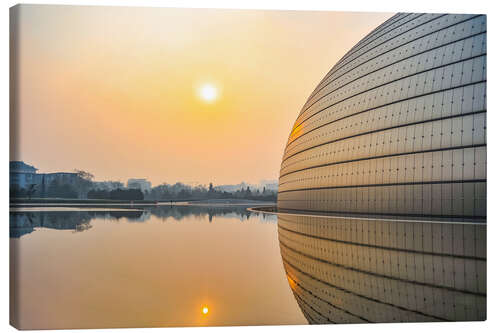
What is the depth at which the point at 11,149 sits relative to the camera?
654 centimetres

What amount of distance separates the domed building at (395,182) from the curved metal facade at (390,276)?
2 centimetres

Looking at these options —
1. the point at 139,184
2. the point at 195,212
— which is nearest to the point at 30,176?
the point at 139,184

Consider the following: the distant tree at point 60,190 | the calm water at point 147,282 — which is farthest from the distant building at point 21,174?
the distant tree at point 60,190

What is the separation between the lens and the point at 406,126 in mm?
14781

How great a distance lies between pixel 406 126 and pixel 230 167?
6.53m

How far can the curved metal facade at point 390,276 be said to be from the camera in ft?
16.6

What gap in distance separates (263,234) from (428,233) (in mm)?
3888

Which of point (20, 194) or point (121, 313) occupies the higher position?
point (20, 194)

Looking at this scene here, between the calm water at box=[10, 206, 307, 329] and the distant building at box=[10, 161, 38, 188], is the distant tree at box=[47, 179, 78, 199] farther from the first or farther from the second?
the distant building at box=[10, 161, 38, 188]

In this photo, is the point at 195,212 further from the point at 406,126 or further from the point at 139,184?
the point at 406,126

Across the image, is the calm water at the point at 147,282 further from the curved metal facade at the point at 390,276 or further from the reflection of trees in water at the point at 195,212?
the reflection of trees in water at the point at 195,212

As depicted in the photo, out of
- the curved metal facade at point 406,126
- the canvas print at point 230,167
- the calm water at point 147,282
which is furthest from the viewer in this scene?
the curved metal facade at point 406,126

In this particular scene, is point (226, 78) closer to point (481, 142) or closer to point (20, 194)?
point (20, 194)

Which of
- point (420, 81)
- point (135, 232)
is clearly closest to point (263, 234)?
point (135, 232)
